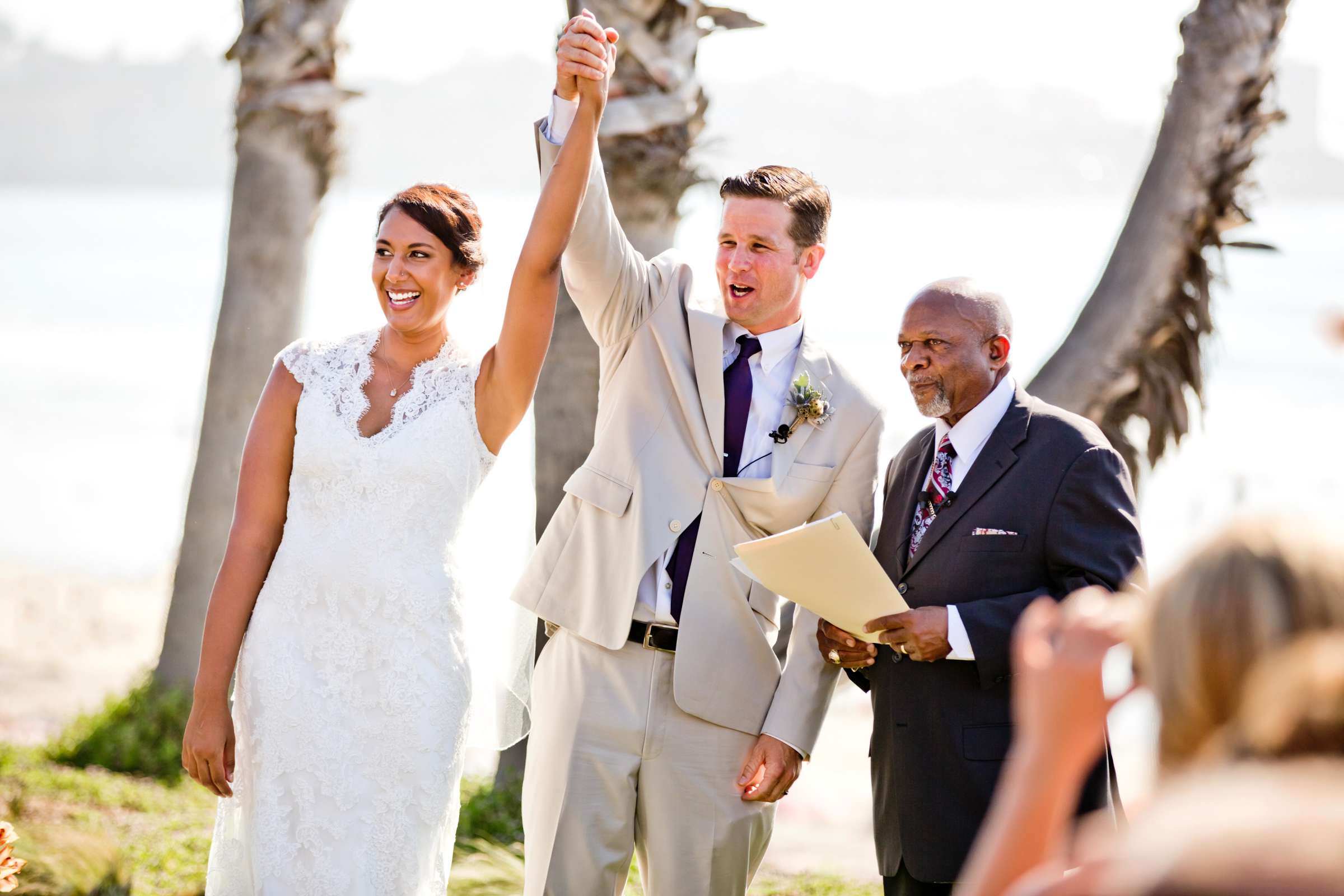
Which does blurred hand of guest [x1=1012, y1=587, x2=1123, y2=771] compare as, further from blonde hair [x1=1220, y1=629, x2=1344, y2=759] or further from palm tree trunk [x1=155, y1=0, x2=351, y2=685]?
palm tree trunk [x1=155, y1=0, x2=351, y2=685]

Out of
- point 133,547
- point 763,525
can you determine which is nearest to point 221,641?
point 763,525

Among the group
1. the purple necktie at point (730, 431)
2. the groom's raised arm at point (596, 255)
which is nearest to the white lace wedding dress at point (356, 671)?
the groom's raised arm at point (596, 255)

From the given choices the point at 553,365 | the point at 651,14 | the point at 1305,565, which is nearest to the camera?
the point at 1305,565

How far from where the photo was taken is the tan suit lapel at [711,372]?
3699mm

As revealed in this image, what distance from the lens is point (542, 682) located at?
3773 millimetres

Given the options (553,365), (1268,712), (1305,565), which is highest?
(553,365)

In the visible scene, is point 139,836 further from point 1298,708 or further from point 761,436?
point 1298,708

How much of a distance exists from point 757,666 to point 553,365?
2249 millimetres

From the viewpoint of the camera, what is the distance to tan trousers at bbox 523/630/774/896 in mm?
3596

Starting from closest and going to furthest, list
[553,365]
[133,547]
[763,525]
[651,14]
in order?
[763,525]
[651,14]
[553,365]
[133,547]

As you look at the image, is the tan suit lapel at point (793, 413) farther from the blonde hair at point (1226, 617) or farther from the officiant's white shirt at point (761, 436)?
the blonde hair at point (1226, 617)

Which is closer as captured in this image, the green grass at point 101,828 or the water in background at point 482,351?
the green grass at point 101,828

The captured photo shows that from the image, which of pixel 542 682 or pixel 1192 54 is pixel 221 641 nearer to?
pixel 542 682

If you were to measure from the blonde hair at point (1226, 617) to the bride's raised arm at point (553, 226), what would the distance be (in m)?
2.10
